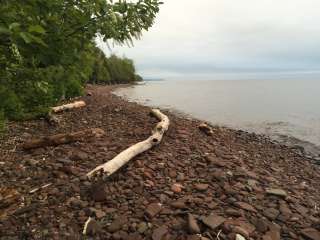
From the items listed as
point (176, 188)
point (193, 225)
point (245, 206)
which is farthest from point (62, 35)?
point (245, 206)

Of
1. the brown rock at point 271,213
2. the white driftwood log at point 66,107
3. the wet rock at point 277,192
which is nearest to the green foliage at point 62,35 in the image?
the brown rock at point 271,213

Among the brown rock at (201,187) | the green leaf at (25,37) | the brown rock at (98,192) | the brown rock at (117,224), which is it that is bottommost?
the brown rock at (117,224)

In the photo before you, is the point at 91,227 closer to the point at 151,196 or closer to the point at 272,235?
the point at 151,196

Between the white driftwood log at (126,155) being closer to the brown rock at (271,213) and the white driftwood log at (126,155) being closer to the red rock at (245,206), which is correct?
the red rock at (245,206)

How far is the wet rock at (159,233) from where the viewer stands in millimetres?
5434

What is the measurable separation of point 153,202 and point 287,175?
5942 mm

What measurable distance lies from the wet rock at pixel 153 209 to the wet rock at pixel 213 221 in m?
0.89

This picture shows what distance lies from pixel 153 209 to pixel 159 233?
768 millimetres

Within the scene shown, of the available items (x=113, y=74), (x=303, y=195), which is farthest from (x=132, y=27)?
(x=113, y=74)

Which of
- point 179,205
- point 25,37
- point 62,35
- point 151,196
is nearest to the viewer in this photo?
point 25,37

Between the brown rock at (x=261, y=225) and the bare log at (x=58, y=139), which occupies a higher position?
the bare log at (x=58, y=139)

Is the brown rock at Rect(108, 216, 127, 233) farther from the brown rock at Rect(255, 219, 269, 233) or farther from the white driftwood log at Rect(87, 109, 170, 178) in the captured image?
the brown rock at Rect(255, 219, 269, 233)

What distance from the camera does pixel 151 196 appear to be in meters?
6.92

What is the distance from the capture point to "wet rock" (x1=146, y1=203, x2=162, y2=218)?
6086mm
